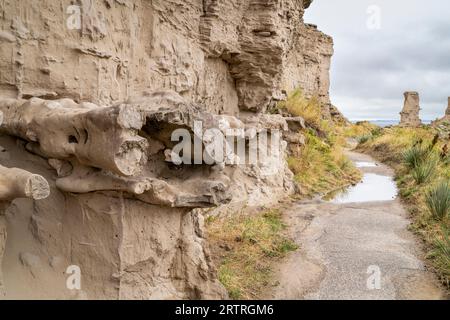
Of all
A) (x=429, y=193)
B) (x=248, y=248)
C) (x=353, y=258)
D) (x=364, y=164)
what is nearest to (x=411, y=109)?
(x=364, y=164)

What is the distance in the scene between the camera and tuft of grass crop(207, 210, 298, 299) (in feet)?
13.8

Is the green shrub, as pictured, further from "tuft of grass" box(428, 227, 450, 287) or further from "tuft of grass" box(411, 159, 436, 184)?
"tuft of grass" box(428, 227, 450, 287)

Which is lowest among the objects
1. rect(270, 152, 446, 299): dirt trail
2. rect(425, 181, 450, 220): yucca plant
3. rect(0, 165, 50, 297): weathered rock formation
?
rect(270, 152, 446, 299): dirt trail

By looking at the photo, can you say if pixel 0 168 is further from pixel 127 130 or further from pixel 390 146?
pixel 390 146

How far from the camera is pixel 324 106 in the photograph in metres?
21.5

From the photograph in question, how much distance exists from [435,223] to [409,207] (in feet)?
4.96

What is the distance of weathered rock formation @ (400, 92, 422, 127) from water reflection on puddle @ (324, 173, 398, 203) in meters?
23.1

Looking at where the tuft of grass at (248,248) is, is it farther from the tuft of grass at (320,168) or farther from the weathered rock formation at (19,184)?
the tuft of grass at (320,168)

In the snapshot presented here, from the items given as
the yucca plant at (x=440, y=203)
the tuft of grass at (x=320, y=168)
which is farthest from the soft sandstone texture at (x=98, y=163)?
the tuft of grass at (x=320, y=168)

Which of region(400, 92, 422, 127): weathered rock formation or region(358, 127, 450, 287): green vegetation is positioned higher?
region(400, 92, 422, 127): weathered rock formation

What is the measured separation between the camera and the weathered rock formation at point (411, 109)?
3186 centimetres

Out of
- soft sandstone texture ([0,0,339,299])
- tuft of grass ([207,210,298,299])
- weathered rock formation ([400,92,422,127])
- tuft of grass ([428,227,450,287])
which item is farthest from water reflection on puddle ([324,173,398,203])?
weathered rock formation ([400,92,422,127])

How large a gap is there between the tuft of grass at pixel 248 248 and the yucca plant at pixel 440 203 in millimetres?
2337
